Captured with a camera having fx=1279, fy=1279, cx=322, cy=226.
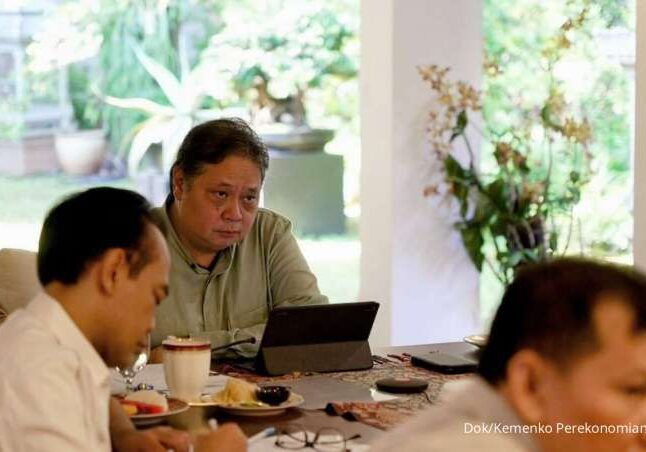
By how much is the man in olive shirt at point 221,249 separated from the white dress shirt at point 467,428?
1.49 metres

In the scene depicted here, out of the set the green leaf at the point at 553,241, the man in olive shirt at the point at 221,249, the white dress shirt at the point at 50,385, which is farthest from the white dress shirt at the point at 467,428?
the green leaf at the point at 553,241

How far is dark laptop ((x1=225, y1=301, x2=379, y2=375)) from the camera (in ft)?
8.23

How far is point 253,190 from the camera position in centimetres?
289


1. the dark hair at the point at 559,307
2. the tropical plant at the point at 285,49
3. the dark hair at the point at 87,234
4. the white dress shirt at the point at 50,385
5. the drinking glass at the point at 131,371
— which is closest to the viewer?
the dark hair at the point at 559,307

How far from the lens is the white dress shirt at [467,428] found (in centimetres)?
125

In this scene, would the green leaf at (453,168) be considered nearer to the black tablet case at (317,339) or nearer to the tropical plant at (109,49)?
the black tablet case at (317,339)

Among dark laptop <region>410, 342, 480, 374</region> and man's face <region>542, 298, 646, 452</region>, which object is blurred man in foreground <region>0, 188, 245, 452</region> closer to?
man's face <region>542, 298, 646, 452</region>

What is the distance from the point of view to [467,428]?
127 cm

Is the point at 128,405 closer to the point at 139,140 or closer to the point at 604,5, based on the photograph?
the point at 604,5

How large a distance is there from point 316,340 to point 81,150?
5.65 meters

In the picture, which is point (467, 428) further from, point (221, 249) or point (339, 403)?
point (221, 249)

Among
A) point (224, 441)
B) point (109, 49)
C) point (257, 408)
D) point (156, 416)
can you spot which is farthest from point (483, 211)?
point (109, 49)

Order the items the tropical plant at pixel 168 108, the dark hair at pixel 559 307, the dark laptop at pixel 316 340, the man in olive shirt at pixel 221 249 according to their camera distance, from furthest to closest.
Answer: the tropical plant at pixel 168 108
the man in olive shirt at pixel 221 249
the dark laptop at pixel 316 340
the dark hair at pixel 559 307

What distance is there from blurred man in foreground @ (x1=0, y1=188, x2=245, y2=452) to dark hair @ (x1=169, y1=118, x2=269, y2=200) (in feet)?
3.55
